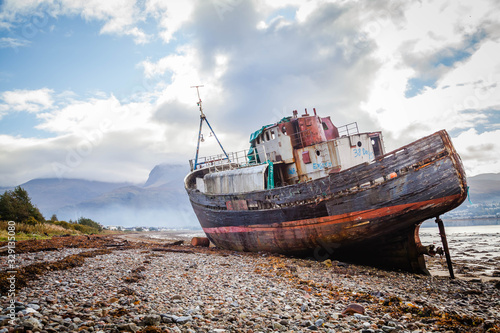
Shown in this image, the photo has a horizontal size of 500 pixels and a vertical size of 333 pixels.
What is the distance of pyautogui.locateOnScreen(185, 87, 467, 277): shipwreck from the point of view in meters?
9.12

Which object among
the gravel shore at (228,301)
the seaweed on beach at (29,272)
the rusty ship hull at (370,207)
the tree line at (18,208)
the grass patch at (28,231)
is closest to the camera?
the gravel shore at (228,301)

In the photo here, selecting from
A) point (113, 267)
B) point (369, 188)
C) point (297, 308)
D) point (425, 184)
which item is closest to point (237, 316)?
point (297, 308)

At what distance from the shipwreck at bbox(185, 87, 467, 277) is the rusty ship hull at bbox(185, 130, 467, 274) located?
0.03 metres

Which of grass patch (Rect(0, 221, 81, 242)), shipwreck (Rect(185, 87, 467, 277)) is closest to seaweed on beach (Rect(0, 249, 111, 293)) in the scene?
shipwreck (Rect(185, 87, 467, 277))

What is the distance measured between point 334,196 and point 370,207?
139 centimetres

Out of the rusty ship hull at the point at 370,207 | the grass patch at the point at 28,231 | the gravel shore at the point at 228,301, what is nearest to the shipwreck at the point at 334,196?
the rusty ship hull at the point at 370,207

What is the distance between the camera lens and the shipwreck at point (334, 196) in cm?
912

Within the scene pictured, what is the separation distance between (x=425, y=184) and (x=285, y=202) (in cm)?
544

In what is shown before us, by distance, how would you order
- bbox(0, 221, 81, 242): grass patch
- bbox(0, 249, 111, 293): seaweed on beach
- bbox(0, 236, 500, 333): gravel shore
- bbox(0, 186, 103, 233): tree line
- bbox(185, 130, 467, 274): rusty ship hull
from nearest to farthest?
bbox(0, 236, 500, 333): gravel shore → bbox(0, 249, 111, 293): seaweed on beach → bbox(185, 130, 467, 274): rusty ship hull → bbox(0, 221, 81, 242): grass patch → bbox(0, 186, 103, 233): tree line

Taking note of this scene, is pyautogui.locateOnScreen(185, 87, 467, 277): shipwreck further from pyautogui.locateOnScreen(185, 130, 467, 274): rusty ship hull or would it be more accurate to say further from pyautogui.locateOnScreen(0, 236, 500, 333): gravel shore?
pyautogui.locateOnScreen(0, 236, 500, 333): gravel shore

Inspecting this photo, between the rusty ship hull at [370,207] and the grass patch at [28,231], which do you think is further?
the grass patch at [28,231]

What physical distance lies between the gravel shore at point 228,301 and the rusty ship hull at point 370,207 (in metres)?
1.90

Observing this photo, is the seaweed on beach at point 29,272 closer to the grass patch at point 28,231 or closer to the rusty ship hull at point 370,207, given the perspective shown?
the rusty ship hull at point 370,207

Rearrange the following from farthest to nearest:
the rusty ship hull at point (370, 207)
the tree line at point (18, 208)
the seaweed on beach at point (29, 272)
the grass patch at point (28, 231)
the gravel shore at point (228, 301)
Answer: the tree line at point (18, 208) → the grass patch at point (28, 231) → the rusty ship hull at point (370, 207) → the seaweed on beach at point (29, 272) → the gravel shore at point (228, 301)
